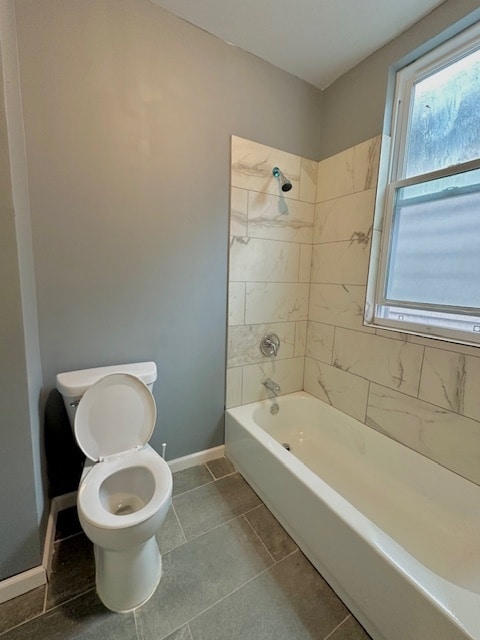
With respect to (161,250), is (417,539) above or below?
below

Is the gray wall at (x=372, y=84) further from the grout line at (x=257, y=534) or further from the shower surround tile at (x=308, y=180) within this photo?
the grout line at (x=257, y=534)

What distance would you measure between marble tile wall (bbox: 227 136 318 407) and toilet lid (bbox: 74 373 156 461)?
0.67 meters

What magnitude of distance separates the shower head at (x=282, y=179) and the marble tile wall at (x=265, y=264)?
3cm

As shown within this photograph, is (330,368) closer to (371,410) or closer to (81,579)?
(371,410)

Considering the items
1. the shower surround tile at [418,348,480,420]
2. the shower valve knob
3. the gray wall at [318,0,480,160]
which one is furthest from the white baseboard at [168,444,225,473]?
the gray wall at [318,0,480,160]

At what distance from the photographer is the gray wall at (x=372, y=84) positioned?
1303mm

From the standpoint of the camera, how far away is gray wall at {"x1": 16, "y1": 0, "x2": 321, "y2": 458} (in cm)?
125

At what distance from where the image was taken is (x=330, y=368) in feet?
6.68

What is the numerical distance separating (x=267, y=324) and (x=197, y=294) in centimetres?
59

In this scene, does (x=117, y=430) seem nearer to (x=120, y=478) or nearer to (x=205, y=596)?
(x=120, y=478)

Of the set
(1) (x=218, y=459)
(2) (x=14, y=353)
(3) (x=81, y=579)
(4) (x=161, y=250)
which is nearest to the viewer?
(2) (x=14, y=353)

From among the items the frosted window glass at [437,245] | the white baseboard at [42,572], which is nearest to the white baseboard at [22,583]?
the white baseboard at [42,572]

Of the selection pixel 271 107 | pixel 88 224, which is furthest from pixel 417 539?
pixel 271 107

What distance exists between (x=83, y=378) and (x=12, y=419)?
338 millimetres
